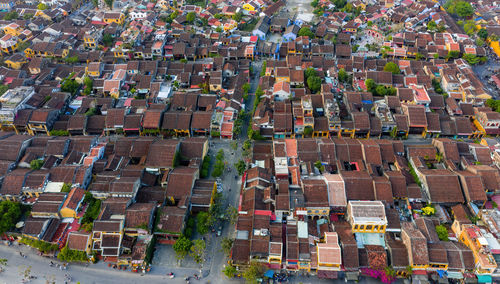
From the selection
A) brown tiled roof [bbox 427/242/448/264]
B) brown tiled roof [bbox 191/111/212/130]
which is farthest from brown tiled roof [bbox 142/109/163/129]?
brown tiled roof [bbox 427/242/448/264]

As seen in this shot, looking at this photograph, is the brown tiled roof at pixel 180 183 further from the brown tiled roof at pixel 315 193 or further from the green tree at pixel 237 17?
the green tree at pixel 237 17

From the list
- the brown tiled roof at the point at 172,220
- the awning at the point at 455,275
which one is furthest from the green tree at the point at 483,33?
the brown tiled roof at the point at 172,220

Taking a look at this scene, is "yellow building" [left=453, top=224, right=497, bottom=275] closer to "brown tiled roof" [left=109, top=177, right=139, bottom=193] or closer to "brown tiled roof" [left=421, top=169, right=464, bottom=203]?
"brown tiled roof" [left=421, top=169, right=464, bottom=203]

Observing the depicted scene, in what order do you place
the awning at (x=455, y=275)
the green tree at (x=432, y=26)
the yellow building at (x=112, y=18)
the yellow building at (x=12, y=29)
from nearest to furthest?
1. the awning at (x=455, y=275)
2. the yellow building at (x=12, y=29)
3. the green tree at (x=432, y=26)
4. the yellow building at (x=112, y=18)

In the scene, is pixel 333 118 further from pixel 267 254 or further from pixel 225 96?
pixel 267 254

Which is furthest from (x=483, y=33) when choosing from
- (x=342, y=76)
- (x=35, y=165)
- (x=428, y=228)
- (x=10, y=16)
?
(x=10, y=16)

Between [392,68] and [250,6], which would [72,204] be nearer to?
[392,68]

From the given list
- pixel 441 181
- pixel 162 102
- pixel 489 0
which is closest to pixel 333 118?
pixel 441 181
